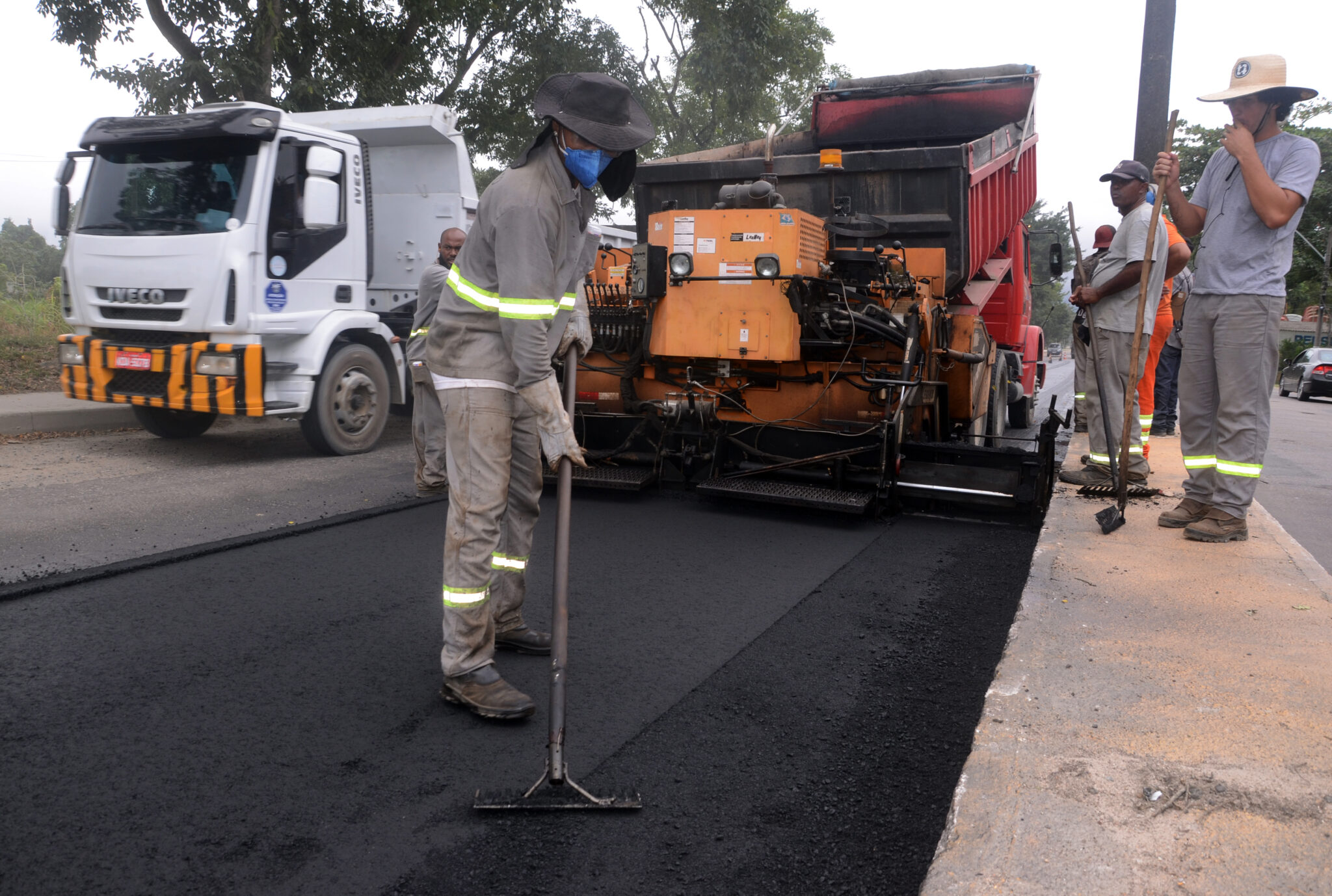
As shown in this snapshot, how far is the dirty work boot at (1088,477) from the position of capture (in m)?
6.00

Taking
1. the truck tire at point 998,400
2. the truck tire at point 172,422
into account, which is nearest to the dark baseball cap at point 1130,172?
the truck tire at point 998,400

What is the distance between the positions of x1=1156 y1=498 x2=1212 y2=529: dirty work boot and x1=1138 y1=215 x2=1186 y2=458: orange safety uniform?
175cm

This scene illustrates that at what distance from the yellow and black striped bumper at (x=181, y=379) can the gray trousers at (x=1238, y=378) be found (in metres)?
6.23

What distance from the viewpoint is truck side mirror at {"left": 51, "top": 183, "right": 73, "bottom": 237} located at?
786 cm

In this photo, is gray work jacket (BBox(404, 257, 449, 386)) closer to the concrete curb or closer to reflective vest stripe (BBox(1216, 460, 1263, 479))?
the concrete curb

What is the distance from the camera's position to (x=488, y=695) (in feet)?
9.76

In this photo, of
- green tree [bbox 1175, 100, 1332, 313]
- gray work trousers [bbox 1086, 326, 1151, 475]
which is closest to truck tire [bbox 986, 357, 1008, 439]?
gray work trousers [bbox 1086, 326, 1151, 475]

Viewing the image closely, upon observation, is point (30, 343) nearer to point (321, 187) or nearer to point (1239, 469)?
point (321, 187)

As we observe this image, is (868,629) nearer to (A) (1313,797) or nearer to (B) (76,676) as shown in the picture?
(A) (1313,797)

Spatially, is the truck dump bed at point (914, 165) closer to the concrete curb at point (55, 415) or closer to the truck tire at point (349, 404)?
the truck tire at point (349, 404)

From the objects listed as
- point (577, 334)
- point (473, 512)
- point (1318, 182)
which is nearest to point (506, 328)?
point (577, 334)

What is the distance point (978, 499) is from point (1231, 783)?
350 centimetres

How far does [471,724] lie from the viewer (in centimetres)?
297

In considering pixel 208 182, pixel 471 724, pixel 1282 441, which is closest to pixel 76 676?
pixel 471 724
